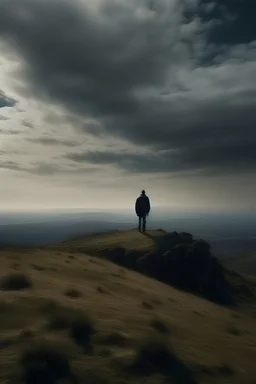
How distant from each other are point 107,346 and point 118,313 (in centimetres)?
430

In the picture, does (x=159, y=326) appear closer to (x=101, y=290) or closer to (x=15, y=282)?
(x=101, y=290)

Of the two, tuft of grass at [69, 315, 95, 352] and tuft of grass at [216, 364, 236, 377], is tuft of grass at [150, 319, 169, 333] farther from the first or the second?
tuft of grass at [69, 315, 95, 352]

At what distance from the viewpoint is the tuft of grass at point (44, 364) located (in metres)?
10.8

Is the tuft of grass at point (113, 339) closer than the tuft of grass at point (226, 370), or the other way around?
the tuft of grass at point (113, 339)

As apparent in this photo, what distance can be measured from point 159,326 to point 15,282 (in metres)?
7.39

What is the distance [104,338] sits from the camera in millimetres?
14016

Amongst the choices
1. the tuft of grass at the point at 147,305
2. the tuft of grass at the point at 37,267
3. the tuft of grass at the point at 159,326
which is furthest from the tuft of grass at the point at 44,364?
the tuft of grass at the point at 37,267

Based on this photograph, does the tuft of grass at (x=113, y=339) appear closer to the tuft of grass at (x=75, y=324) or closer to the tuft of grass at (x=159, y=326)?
the tuft of grass at (x=75, y=324)

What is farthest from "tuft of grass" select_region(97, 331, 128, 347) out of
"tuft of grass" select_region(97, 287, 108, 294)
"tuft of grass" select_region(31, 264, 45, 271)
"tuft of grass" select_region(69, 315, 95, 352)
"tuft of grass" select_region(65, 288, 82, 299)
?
"tuft of grass" select_region(31, 264, 45, 271)

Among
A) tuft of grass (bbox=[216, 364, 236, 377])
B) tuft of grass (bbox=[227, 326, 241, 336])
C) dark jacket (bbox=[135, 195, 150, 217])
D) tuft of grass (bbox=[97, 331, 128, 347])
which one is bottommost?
tuft of grass (bbox=[227, 326, 241, 336])

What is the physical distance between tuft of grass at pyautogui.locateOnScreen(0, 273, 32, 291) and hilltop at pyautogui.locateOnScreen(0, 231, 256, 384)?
46 mm

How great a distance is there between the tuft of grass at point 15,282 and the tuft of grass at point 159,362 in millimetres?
7574

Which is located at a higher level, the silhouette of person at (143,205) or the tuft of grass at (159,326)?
the silhouette of person at (143,205)

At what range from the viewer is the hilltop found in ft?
38.0
